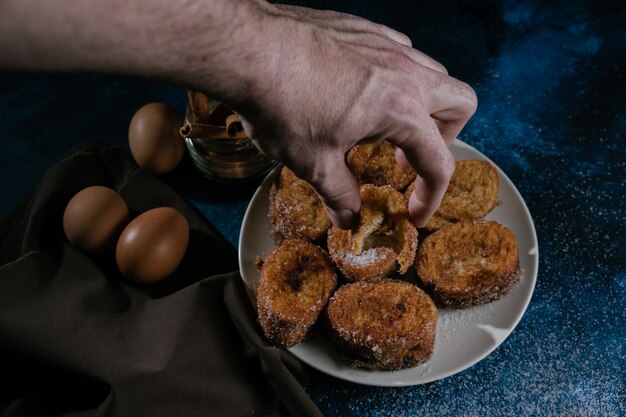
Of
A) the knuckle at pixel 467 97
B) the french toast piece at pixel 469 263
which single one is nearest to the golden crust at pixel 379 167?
the french toast piece at pixel 469 263

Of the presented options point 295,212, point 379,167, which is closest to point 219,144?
point 295,212

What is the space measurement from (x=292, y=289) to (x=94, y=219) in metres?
0.53

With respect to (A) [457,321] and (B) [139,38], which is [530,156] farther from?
(B) [139,38]

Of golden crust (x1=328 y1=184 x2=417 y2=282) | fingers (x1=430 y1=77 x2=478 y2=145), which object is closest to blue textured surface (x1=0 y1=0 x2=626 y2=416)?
golden crust (x1=328 y1=184 x2=417 y2=282)

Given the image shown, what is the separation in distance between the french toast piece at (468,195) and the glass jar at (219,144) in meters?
0.44

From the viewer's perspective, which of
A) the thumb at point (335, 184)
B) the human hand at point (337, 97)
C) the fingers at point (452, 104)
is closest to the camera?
the human hand at point (337, 97)

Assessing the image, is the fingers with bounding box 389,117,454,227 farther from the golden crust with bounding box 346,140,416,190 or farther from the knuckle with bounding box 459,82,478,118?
the golden crust with bounding box 346,140,416,190

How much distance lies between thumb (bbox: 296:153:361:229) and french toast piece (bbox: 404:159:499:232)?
334mm

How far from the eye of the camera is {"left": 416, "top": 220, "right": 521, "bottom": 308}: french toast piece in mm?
1546

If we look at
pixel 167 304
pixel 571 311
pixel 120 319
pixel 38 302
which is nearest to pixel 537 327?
pixel 571 311

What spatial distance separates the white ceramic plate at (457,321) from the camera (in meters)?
1.50

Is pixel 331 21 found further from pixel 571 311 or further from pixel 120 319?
pixel 571 311

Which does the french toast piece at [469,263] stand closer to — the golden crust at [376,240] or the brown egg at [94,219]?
the golden crust at [376,240]

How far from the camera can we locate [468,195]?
1.70 meters
